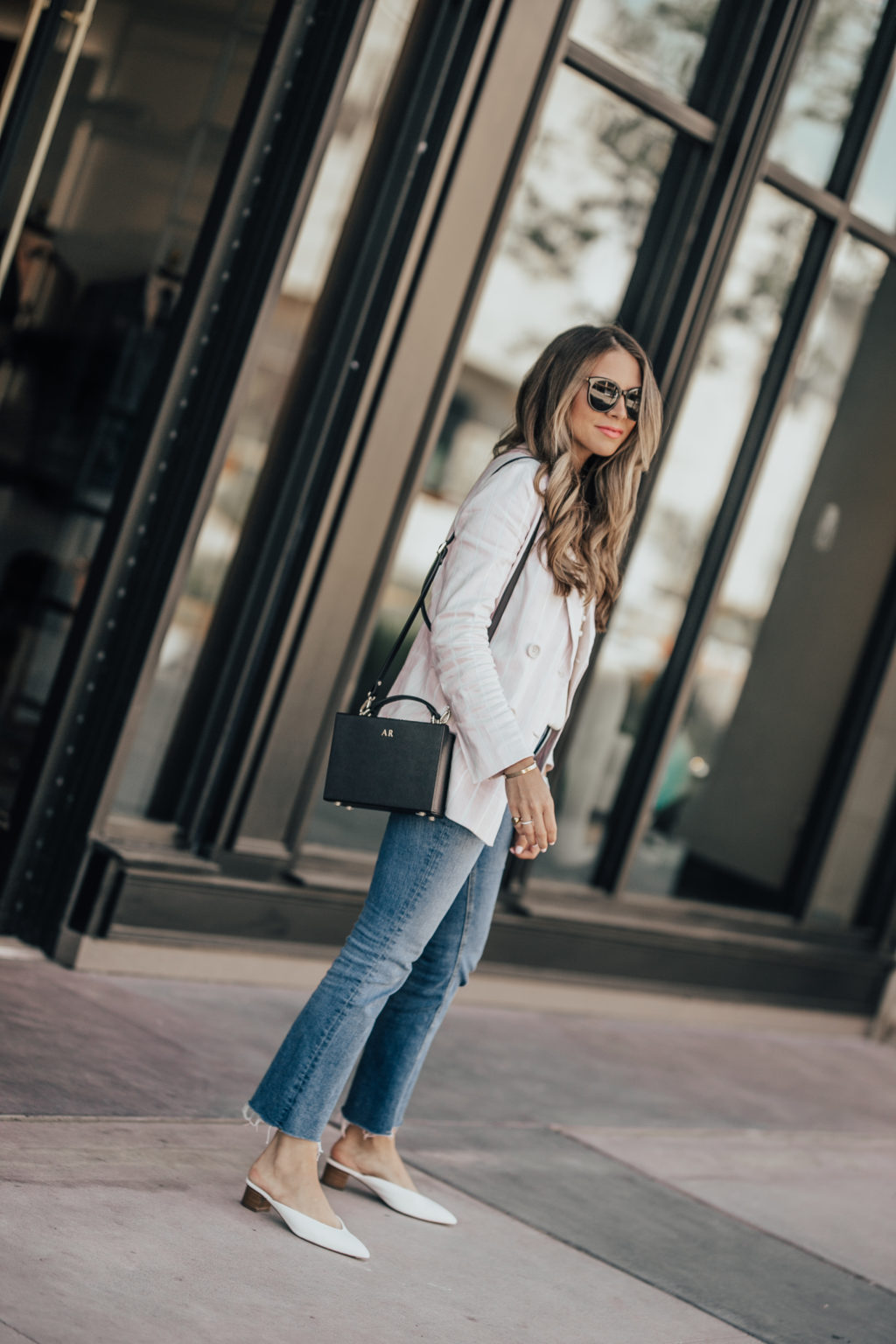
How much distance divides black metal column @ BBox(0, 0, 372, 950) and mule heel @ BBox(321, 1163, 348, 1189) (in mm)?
1443

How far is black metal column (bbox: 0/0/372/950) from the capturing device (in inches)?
181

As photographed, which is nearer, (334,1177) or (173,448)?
(334,1177)

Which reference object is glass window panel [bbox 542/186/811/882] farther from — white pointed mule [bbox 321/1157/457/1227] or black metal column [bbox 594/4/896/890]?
white pointed mule [bbox 321/1157/457/1227]

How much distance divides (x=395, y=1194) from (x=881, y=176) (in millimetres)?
5237

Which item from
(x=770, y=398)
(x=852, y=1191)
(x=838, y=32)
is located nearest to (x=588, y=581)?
(x=852, y=1191)

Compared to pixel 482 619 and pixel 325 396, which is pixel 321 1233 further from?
pixel 325 396

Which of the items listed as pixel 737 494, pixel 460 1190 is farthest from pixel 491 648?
pixel 737 494

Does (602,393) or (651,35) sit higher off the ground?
(651,35)

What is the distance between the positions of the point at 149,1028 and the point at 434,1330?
1.61 metres

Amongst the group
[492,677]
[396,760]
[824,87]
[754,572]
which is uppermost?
[824,87]

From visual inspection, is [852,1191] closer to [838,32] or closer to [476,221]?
[476,221]

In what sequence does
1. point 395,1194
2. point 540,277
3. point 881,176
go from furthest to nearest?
1. point 881,176
2. point 540,277
3. point 395,1194

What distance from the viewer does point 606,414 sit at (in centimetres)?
319

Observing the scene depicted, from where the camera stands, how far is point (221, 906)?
16.2 ft
